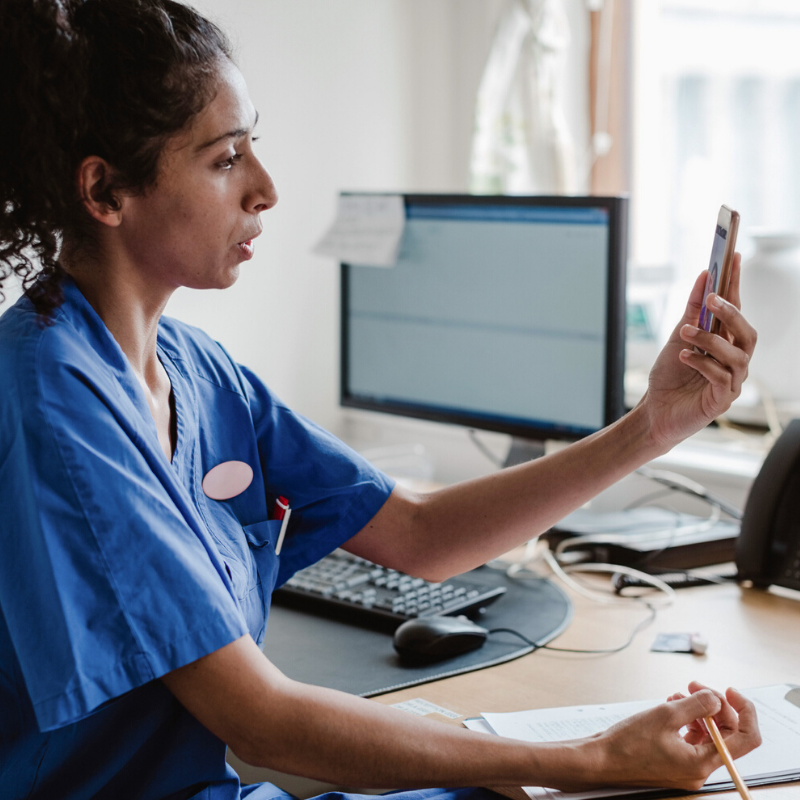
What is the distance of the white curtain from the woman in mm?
894

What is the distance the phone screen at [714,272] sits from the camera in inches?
36.3

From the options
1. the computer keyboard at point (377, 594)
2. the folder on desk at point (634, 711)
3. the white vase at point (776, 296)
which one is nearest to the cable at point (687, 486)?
the white vase at point (776, 296)

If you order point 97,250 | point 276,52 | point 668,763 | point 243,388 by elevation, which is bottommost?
point 668,763

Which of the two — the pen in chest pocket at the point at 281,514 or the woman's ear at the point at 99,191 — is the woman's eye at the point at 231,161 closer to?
the woman's ear at the point at 99,191

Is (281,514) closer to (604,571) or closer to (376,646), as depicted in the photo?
(376,646)

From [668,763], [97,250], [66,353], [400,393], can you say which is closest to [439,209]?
[400,393]

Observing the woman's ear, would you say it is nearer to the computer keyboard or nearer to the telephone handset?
the computer keyboard

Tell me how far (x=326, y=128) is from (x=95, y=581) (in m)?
1.38

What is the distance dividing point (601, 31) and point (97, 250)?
4.48ft

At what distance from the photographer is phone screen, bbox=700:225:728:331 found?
0.92 meters

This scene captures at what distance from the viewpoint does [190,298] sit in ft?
5.60

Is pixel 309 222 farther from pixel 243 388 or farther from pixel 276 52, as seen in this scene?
pixel 243 388

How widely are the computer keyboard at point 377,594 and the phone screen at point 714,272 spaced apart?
0.42 meters

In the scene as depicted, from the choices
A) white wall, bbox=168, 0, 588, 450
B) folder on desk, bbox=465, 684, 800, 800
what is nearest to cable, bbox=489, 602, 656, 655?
folder on desk, bbox=465, 684, 800, 800
